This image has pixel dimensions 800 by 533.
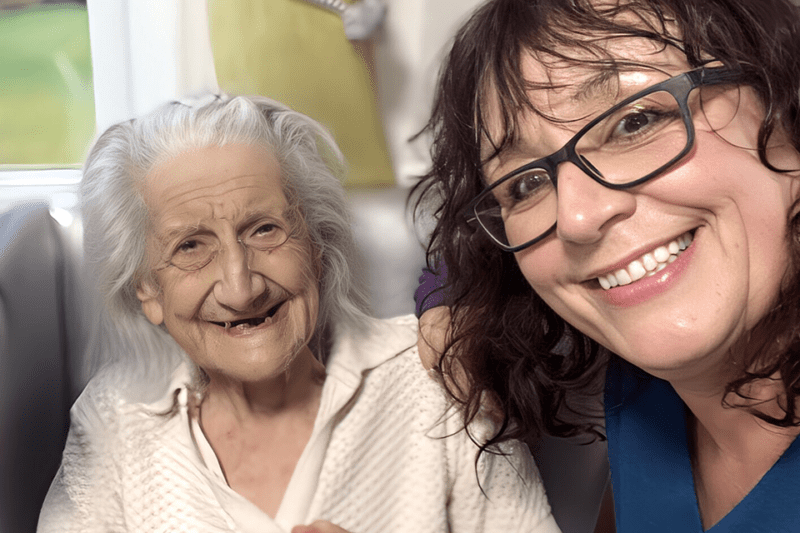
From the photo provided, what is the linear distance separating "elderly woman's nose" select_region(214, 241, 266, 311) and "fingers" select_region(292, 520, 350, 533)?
10.1 inches

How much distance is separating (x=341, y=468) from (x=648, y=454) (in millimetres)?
424

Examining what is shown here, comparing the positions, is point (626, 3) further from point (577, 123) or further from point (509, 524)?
point (509, 524)

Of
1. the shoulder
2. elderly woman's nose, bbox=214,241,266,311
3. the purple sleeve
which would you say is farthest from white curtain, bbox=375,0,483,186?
the shoulder

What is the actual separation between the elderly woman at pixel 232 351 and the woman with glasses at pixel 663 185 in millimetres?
188

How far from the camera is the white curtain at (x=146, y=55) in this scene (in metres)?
0.72

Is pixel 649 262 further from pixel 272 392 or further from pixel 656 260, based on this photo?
pixel 272 392

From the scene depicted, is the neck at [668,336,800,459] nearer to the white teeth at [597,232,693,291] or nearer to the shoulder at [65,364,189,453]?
the white teeth at [597,232,693,291]

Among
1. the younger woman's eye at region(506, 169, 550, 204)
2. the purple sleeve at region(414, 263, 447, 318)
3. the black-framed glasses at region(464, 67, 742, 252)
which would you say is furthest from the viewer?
the purple sleeve at region(414, 263, 447, 318)

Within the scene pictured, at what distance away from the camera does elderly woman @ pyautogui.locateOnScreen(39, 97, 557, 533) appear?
28.6 inches

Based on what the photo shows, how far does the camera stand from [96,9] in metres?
0.72

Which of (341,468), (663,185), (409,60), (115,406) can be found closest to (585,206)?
(663,185)

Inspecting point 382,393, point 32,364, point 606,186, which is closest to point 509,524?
point 382,393

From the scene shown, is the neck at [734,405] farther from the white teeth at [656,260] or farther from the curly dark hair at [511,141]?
the white teeth at [656,260]

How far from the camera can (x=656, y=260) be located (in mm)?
703
